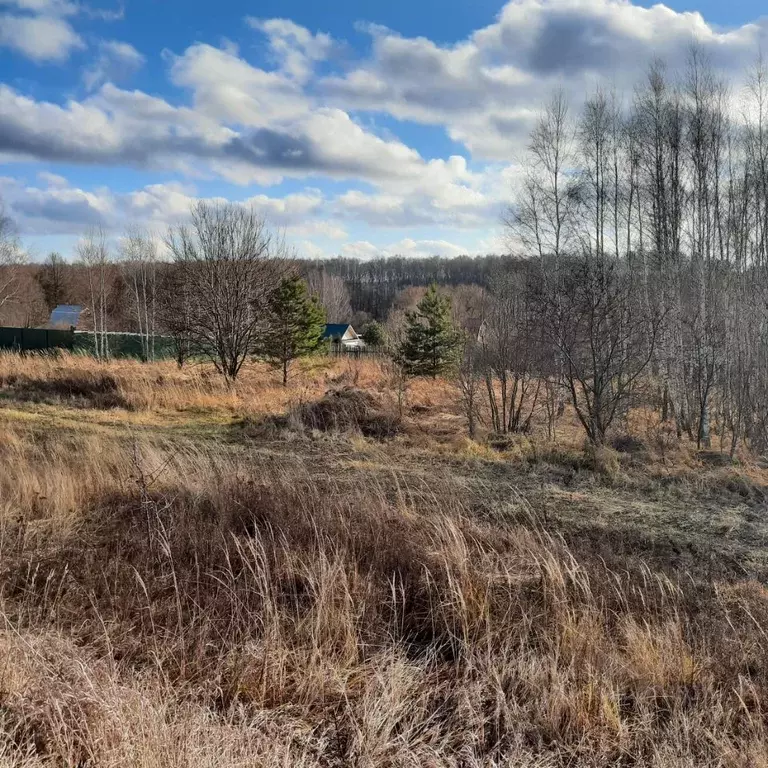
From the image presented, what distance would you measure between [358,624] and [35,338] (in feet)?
114

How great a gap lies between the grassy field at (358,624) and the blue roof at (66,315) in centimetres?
4676

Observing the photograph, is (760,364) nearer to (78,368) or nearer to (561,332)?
(561,332)

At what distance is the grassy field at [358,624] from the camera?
2.47 metres

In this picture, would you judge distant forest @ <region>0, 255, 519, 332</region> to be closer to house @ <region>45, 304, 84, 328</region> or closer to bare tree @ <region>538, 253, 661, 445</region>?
house @ <region>45, 304, 84, 328</region>

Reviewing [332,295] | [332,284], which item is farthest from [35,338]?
[332,284]

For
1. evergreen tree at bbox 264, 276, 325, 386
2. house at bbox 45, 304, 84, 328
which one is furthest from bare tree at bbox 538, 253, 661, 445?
house at bbox 45, 304, 84, 328

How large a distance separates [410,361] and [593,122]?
10446 millimetres

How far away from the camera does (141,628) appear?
3.32 meters

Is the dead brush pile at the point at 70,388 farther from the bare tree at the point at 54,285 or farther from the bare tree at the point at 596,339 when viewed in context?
the bare tree at the point at 54,285

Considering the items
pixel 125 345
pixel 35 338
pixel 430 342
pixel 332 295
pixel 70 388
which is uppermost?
pixel 332 295

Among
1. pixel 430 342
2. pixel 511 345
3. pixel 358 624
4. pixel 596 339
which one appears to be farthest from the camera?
pixel 430 342

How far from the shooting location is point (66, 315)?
162ft

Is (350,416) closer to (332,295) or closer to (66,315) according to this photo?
(66,315)

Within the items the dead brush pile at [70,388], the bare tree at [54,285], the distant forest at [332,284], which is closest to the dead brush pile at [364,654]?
the dead brush pile at [70,388]
